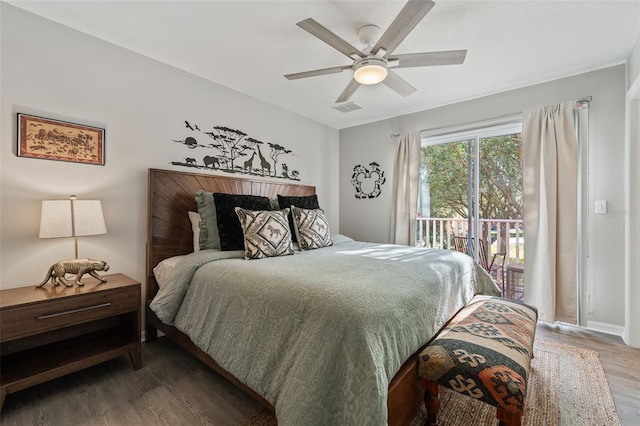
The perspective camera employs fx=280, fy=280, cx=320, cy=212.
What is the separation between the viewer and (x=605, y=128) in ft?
8.65

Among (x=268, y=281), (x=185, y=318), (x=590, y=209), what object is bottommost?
(x=185, y=318)

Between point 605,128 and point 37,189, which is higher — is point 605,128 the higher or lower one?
the higher one

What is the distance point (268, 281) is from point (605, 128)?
133 inches

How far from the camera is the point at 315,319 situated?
4.02ft

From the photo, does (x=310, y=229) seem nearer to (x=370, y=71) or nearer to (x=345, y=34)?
(x=370, y=71)

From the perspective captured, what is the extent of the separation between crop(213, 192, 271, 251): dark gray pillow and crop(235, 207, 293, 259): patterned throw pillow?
0.32 ft

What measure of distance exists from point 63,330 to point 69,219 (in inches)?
33.7

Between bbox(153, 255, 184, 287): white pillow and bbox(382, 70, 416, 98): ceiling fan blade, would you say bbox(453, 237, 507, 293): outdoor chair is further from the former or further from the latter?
bbox(153, 255, 184, 287): white pillow

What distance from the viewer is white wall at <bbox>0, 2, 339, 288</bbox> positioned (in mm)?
1872

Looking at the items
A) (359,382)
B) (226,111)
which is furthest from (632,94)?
(226,111)

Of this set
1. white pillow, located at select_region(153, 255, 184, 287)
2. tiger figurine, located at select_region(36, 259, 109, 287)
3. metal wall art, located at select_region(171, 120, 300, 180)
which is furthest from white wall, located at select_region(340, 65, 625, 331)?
tiger figurine, located at select_region(36, 259, 109, 287)

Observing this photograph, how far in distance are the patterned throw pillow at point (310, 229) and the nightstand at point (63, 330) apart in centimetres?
138

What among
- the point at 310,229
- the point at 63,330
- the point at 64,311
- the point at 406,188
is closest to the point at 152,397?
the point at 64,311

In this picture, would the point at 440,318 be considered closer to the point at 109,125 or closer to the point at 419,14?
the point at 419,14
